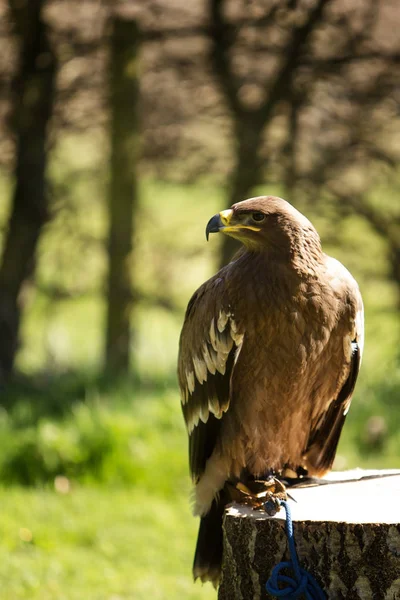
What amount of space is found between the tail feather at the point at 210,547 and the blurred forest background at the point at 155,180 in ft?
6.59

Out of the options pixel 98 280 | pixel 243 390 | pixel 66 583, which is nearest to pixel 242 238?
pixel 243 390

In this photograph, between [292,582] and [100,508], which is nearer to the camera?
[292,582]

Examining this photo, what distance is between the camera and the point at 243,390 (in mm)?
3326

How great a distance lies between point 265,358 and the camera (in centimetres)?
320

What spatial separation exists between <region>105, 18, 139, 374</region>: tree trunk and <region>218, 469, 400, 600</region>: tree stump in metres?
4.62

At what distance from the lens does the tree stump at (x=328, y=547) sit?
2.63 meters

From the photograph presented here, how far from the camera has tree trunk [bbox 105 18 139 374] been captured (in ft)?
24.3

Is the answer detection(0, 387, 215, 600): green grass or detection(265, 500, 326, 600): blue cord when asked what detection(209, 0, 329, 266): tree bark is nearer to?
detection(0, 387, 215, 600): green grass

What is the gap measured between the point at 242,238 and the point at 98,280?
16.8 feet

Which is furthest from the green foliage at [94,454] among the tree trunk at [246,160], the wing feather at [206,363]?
the tree trunk at [246,160]

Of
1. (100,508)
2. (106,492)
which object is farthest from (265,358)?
(106,492)

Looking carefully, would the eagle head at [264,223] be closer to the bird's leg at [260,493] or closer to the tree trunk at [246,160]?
the bird's leg at [260,493]

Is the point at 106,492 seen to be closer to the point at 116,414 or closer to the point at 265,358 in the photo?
the point at 116,414

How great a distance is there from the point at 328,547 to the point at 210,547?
3.15 feet
